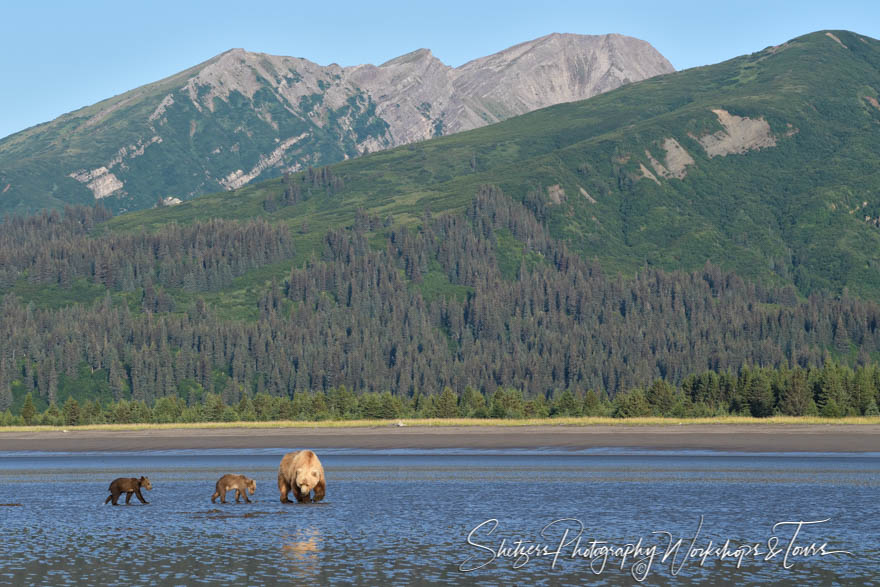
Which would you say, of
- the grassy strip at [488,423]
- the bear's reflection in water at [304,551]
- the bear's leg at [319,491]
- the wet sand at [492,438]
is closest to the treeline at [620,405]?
the grassy strip at [488,423]

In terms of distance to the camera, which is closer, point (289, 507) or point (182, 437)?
point (289, 507)

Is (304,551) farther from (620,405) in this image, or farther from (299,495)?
(620,405)

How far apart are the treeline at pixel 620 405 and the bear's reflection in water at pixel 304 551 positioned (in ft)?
382

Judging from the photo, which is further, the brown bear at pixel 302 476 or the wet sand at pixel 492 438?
the wet sand at pixel 492 438

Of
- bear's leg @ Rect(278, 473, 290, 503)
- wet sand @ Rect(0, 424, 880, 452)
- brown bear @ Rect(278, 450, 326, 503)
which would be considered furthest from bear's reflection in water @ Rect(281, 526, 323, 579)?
wet sand @ Rect(0, 424, 880, 452)

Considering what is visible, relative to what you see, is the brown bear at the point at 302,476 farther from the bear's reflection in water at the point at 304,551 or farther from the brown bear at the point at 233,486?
the bear's reflection in water at the point at 304,551

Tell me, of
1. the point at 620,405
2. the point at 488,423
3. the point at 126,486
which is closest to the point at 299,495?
the point at 126,486

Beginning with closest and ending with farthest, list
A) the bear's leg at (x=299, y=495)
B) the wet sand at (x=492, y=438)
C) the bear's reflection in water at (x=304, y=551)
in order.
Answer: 1. the bear's reflection in water at (x=304, y=551)
2. the bear's leg at (x=299, y=495)
3. the wet sand at (x=492, y=438)

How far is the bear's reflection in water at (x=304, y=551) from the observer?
134 feet

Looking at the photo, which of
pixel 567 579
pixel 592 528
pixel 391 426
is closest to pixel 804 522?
pixel 592 528

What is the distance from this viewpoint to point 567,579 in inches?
1538

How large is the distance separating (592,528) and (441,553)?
34.8 ft

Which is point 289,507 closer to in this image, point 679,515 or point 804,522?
point 679,515

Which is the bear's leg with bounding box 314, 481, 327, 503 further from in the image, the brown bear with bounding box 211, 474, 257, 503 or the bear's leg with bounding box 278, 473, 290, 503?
the brown bear with bounding box 211, 474, 257, 503
